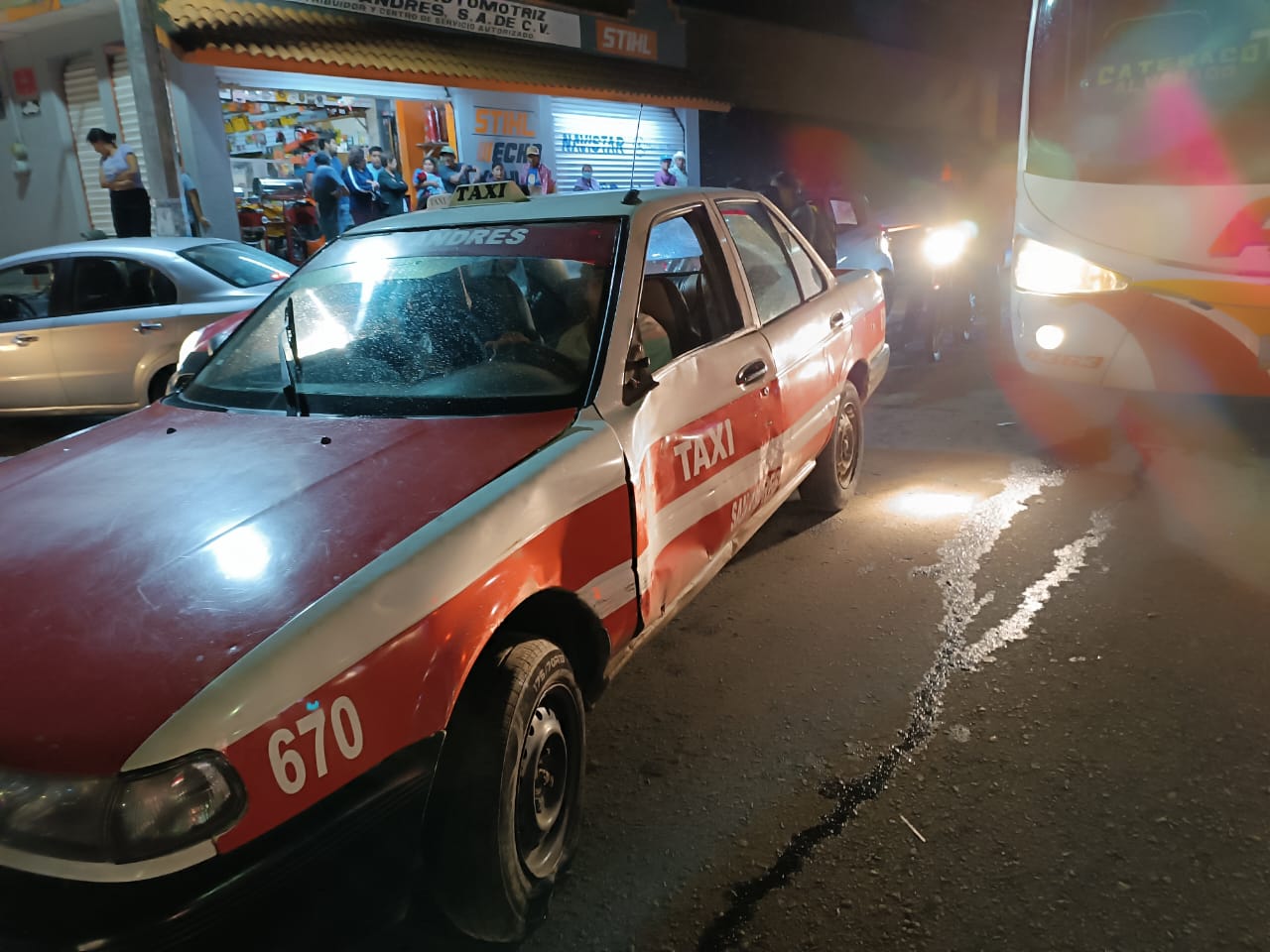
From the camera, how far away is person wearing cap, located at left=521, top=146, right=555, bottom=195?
1364 centimetres

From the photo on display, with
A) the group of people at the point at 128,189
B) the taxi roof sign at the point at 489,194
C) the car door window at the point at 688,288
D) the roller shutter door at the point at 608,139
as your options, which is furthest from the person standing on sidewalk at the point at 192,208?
the car door window at the point at 688,288

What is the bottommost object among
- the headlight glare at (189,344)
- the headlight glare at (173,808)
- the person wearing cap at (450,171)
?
the headlight glare at (173,808)

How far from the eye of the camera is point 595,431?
101 inches

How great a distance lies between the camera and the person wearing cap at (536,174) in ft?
44.8

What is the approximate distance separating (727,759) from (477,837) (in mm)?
1079

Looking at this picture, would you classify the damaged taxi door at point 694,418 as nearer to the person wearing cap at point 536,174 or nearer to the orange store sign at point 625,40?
the person wearing cap at point 536,174

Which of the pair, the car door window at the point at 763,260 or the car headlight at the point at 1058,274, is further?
the car headlight at the point at 1058,274

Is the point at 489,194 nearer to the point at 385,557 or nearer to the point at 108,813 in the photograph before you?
the point at 385,557

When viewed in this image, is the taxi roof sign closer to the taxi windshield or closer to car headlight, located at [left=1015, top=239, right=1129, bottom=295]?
the taxi windshield

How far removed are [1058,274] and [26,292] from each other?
7.09m

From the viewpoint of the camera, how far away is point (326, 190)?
10578 millimetres

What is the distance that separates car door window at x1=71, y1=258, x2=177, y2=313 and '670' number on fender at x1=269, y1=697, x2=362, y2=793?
20.1 ft

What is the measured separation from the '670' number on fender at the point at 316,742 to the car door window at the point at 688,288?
5.41ft

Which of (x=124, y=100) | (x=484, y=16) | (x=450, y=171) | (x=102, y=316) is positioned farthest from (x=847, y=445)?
(x=124, y=100)
